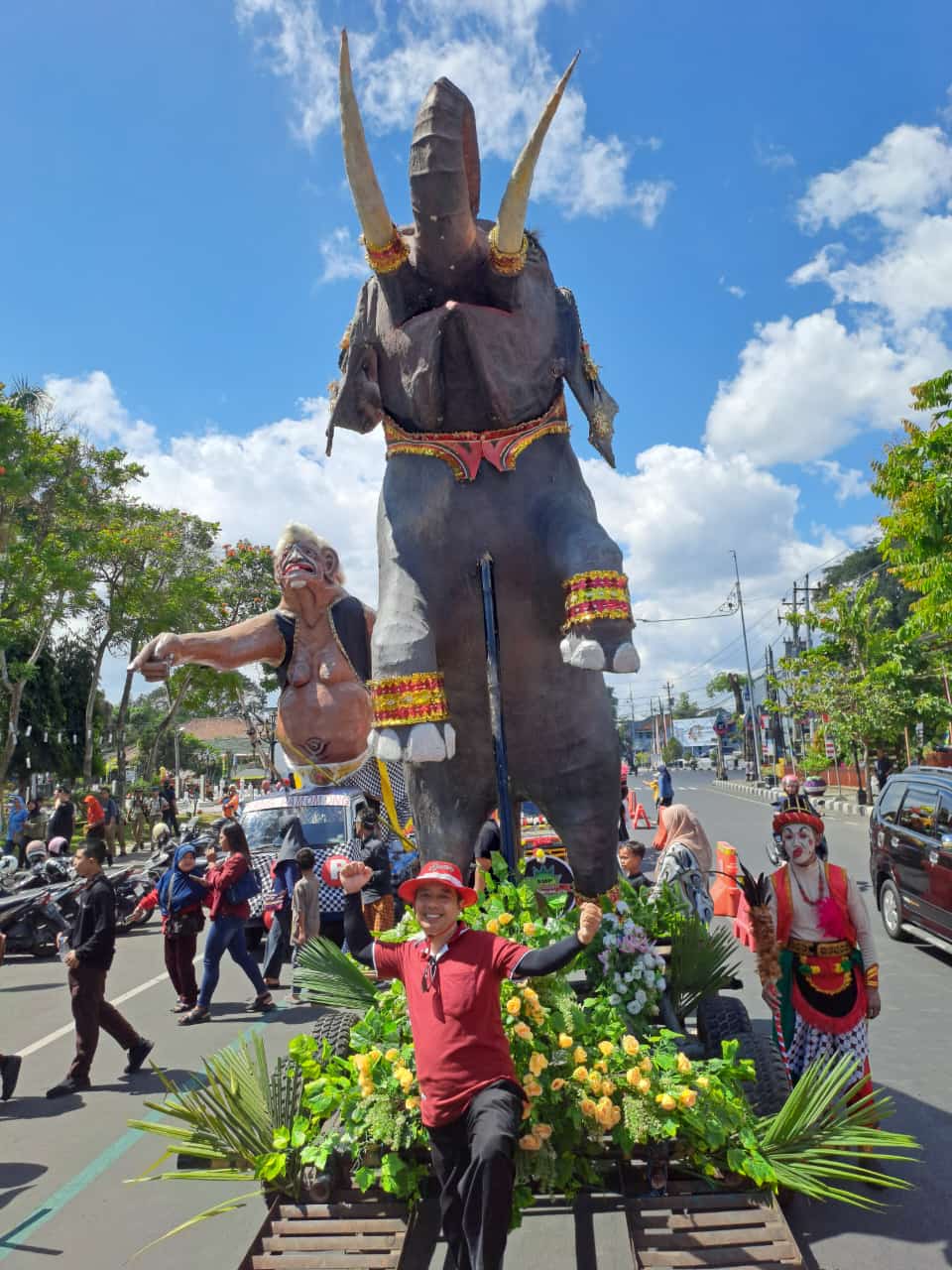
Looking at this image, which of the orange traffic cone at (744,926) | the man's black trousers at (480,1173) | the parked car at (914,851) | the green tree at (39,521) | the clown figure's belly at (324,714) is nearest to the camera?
the man's black trousers at (480,1173)

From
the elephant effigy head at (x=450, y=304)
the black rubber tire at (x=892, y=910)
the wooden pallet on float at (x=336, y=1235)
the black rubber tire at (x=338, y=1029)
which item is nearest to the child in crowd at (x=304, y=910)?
the black rubber tire at (x=338, y=1029)

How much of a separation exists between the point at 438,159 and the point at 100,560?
18.3 m

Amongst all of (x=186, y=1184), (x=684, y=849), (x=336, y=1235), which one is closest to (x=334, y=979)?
(x=336, y=1235)

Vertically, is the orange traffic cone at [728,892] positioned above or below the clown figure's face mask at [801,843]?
below

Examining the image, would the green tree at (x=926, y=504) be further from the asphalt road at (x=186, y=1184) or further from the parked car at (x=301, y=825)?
the parked car at (x=301, y=825)

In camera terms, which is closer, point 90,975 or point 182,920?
point 90,975

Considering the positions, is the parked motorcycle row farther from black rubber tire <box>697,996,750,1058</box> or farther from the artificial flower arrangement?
the artificial flower arrangement

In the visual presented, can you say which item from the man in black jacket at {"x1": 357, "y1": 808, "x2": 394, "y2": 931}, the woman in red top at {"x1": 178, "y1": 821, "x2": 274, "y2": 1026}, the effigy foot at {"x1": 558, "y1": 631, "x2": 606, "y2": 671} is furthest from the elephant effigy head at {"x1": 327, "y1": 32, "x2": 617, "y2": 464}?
the woman in red top at {"x1": 178, "y1": 821, "x2": 274, "y2": 1026}

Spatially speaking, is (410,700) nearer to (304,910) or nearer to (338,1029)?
(338,1029)

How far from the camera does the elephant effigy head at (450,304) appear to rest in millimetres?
2848

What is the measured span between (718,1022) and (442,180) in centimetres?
332

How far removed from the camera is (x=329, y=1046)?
10.8ft

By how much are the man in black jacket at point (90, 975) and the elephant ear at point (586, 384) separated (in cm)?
404

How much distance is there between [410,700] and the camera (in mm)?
2961
